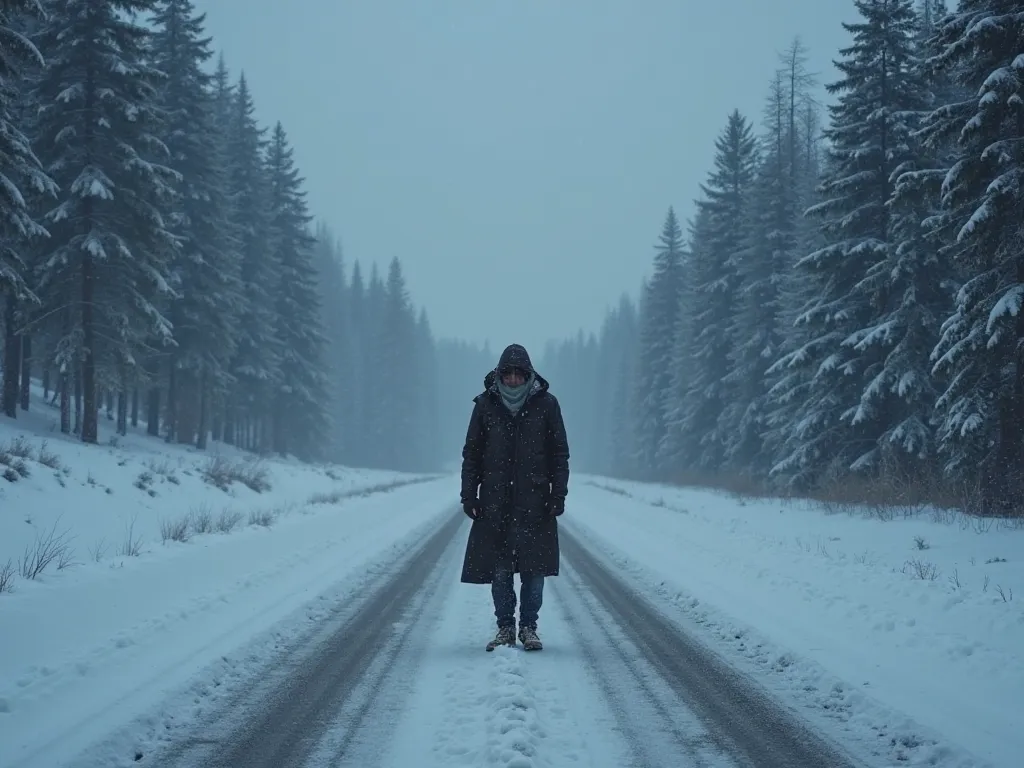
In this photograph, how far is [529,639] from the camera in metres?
6.44

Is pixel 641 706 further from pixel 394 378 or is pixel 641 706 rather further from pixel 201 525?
pixel 394 378

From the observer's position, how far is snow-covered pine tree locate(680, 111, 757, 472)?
3494 centimetres

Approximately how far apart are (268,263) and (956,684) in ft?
120

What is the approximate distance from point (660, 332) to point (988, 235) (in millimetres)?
35688

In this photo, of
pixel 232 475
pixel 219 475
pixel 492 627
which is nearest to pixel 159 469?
pixel 219 475

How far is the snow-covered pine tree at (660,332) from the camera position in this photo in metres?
47.2

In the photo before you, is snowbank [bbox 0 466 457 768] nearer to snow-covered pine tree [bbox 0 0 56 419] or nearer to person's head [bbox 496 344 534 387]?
person's head [bbox 496 344 534 387]

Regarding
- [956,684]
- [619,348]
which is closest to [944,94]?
[956,684]

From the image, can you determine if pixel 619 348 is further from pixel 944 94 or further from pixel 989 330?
pixel 989 330

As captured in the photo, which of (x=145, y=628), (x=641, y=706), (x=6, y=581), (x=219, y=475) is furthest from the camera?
(x=219, y=475)

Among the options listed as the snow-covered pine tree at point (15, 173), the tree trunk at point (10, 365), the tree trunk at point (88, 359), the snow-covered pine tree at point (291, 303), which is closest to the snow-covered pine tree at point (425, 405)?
the snow-covered pine tree at point (291, 303)

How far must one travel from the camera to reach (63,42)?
Answer: 843 inches

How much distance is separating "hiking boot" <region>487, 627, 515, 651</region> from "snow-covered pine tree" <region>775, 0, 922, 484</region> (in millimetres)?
15347

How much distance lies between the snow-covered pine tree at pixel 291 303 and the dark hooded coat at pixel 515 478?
34255 millimetres
